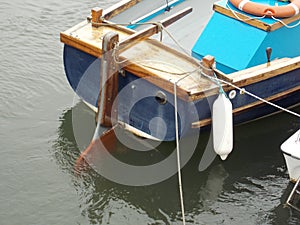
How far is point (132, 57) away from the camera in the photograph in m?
7.99

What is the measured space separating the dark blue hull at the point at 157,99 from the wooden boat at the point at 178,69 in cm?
1

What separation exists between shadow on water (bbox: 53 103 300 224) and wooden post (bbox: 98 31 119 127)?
22.6 inches

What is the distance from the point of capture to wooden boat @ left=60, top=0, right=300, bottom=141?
25.6ft

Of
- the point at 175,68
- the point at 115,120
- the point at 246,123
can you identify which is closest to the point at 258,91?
the point at 246,123

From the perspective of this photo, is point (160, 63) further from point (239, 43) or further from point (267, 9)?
point (267, 9)

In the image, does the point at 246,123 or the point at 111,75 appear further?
the point at 246,123

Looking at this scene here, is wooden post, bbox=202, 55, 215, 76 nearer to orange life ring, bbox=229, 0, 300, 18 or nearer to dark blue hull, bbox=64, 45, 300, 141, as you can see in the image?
dark blue hull, bbox=64, 45, 300, 141

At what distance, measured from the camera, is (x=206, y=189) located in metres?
8.15

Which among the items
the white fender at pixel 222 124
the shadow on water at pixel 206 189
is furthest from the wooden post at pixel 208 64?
the shadow on water at pixel 206 189

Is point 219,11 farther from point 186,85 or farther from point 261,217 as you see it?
point 261,217

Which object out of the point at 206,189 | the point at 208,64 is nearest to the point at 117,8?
the point at 208,64

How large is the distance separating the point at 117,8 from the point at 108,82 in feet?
5.55

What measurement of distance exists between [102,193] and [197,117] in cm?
156

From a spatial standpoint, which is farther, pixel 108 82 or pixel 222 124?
pixel 108 82
